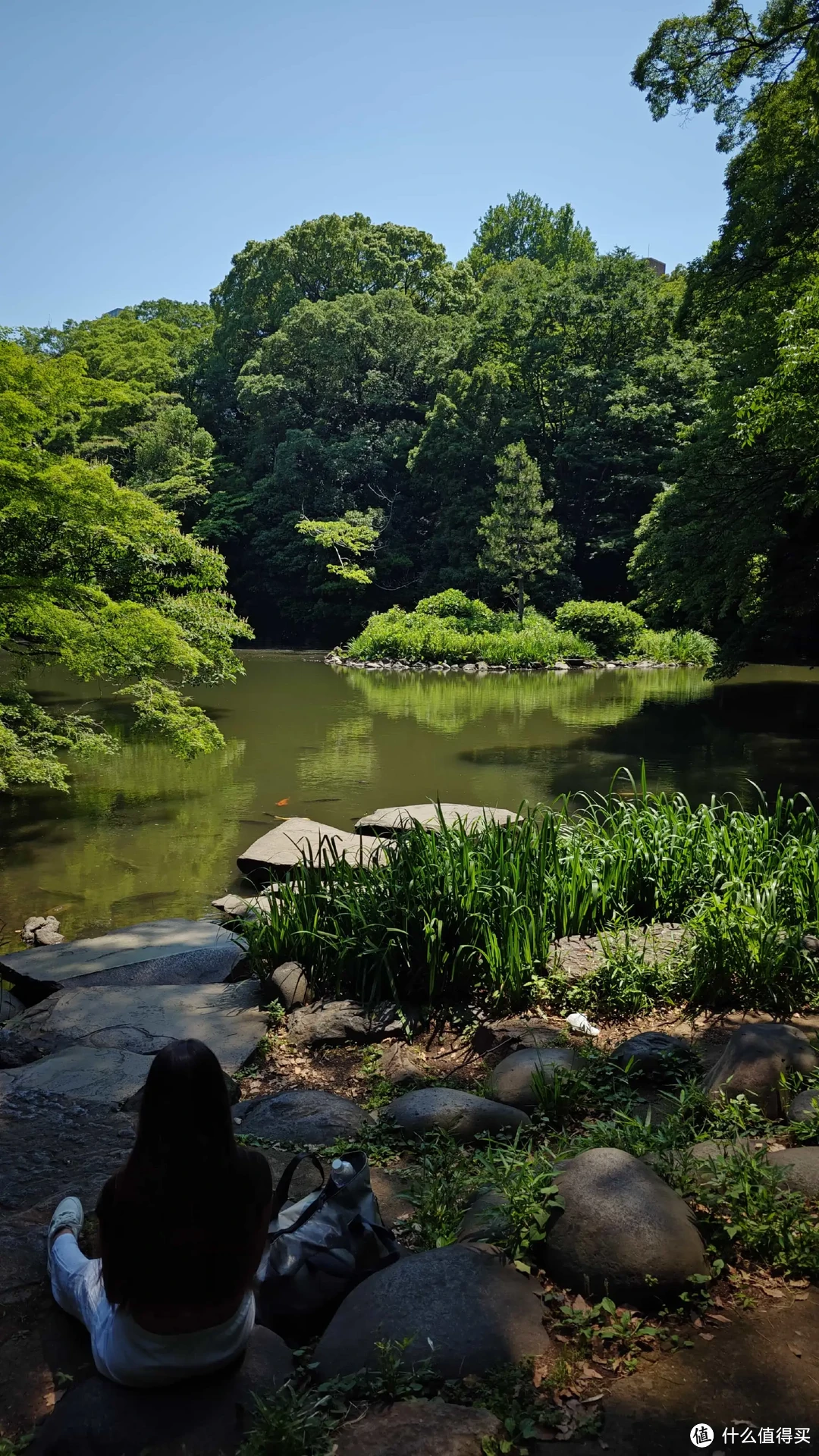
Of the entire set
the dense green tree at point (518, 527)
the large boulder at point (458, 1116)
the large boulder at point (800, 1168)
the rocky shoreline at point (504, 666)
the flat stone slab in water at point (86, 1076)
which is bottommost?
the flat stone slab in water at point (86, 1076)

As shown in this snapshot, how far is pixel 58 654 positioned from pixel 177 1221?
854 cm

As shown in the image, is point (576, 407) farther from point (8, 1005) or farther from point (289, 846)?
point (8, 1005)

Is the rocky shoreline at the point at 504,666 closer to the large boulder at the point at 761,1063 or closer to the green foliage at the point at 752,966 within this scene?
the green foliage at the point at 752,966

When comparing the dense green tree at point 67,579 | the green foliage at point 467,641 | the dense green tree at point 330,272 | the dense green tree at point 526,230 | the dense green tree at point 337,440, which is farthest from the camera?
the dense green tree at point 526,230

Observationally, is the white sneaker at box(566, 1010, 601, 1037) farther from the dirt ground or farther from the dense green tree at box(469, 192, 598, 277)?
the dense green tree at box(469, 192, 598, 277)

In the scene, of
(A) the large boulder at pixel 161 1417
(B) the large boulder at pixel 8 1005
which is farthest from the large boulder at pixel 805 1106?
(B) the large boulder at pixel 8 1005

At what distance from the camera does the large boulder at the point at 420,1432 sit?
1721 millimetres

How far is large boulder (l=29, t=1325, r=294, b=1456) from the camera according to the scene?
180cm

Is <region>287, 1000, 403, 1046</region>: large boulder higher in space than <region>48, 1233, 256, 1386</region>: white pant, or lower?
lower

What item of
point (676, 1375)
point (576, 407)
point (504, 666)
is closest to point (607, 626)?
point (504, 666)

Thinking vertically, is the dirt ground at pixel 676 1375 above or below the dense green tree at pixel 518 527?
below

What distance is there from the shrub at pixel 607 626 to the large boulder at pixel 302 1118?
1070 inches

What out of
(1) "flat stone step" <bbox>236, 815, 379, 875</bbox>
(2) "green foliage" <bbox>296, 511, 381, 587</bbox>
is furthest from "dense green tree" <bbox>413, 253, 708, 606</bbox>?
(1) "flat stone step" <bbox>236, 815, 379, 875</bbox>

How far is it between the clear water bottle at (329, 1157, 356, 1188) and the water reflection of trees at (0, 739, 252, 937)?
5.43 meters
